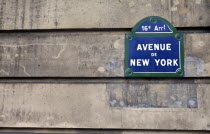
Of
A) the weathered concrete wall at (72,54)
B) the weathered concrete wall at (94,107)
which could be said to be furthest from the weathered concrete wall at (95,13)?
the weathered concrete wall at (94,107)

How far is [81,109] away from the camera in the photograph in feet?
9.70

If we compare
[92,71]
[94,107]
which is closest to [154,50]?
[92,71]

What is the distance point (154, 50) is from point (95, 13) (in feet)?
2.60

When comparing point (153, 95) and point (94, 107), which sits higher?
point (153, 95)

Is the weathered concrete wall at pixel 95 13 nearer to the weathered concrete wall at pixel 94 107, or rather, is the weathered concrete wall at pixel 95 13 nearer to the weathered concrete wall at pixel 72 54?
the weathered concrete wall at pixel 72 54

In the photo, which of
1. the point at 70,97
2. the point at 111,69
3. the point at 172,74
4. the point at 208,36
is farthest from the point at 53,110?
the point at 208,36

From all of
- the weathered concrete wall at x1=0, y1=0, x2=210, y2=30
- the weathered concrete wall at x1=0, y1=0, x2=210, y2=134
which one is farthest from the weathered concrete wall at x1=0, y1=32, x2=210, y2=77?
the weathered concrete wall at x1=0, y1=0, x2=210, y2=30

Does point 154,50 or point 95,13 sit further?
point 95,13

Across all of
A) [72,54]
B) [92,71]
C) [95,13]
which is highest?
[95,13]

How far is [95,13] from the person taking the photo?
309 cm

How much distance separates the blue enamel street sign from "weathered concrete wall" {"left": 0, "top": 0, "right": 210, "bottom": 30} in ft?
0.36

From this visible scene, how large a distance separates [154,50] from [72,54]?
915 millimetres

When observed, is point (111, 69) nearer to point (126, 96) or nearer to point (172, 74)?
point (126, 96)

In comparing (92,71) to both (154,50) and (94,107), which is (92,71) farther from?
(154,50)
